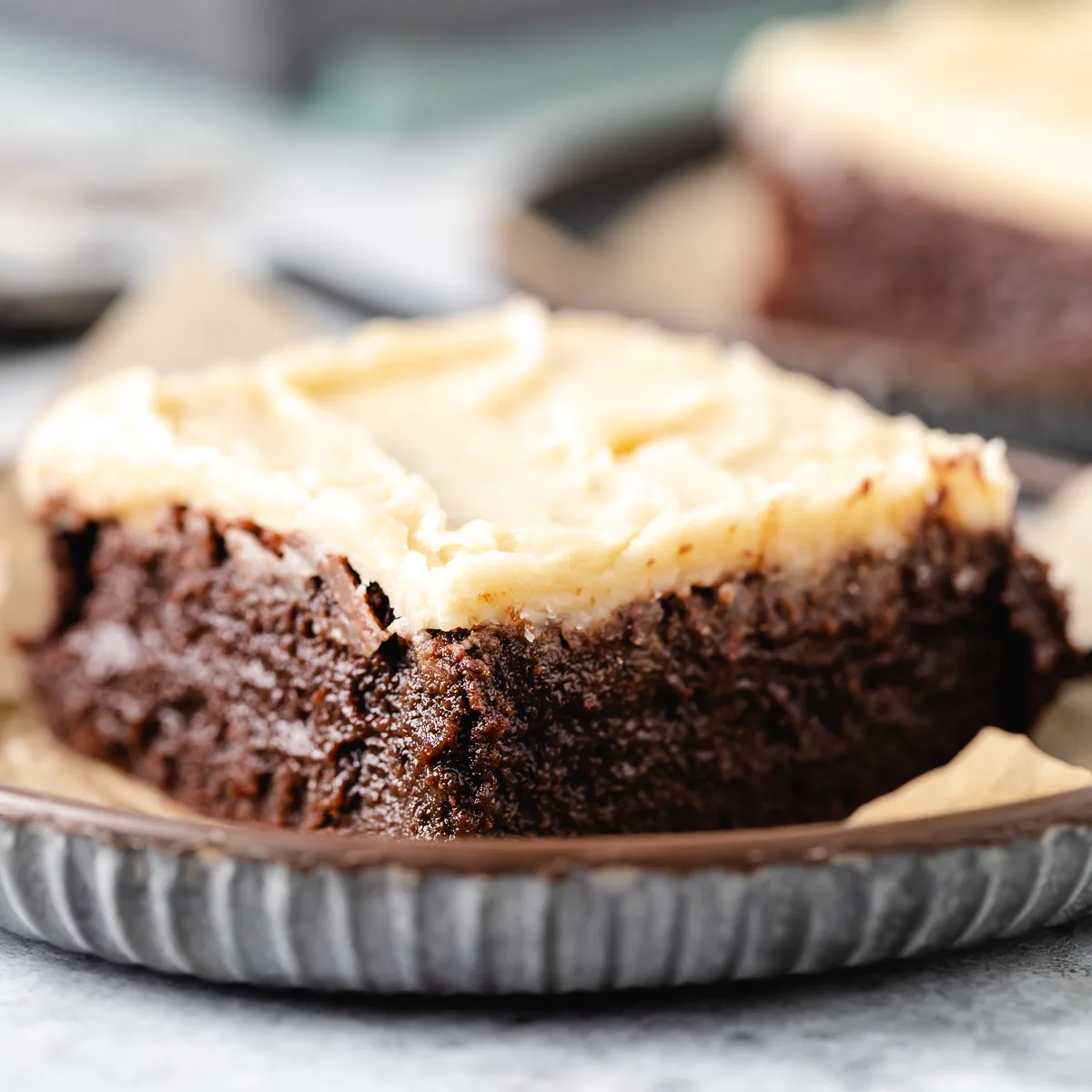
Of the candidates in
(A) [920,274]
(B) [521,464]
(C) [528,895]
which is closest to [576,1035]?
(C) [528,895]

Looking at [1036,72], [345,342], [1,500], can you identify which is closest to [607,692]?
[345,342]

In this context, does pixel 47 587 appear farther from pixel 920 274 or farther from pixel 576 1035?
pixel 920 274

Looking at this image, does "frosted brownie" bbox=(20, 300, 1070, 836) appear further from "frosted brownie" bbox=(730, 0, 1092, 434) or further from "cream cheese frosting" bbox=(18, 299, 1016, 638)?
"frosted brownie" bbox=(730, 0, 1092, 434)

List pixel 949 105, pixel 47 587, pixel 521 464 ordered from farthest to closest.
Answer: pixel 949 105 < pixel 47 587 < pixel 521 464

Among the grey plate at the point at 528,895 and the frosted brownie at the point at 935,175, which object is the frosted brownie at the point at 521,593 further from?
the frosted brownie at the point at 935,175

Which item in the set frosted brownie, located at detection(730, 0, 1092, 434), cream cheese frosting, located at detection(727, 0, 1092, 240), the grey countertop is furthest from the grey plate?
cream cheese frosting, located at detection(727, 0, 1092, 240)
